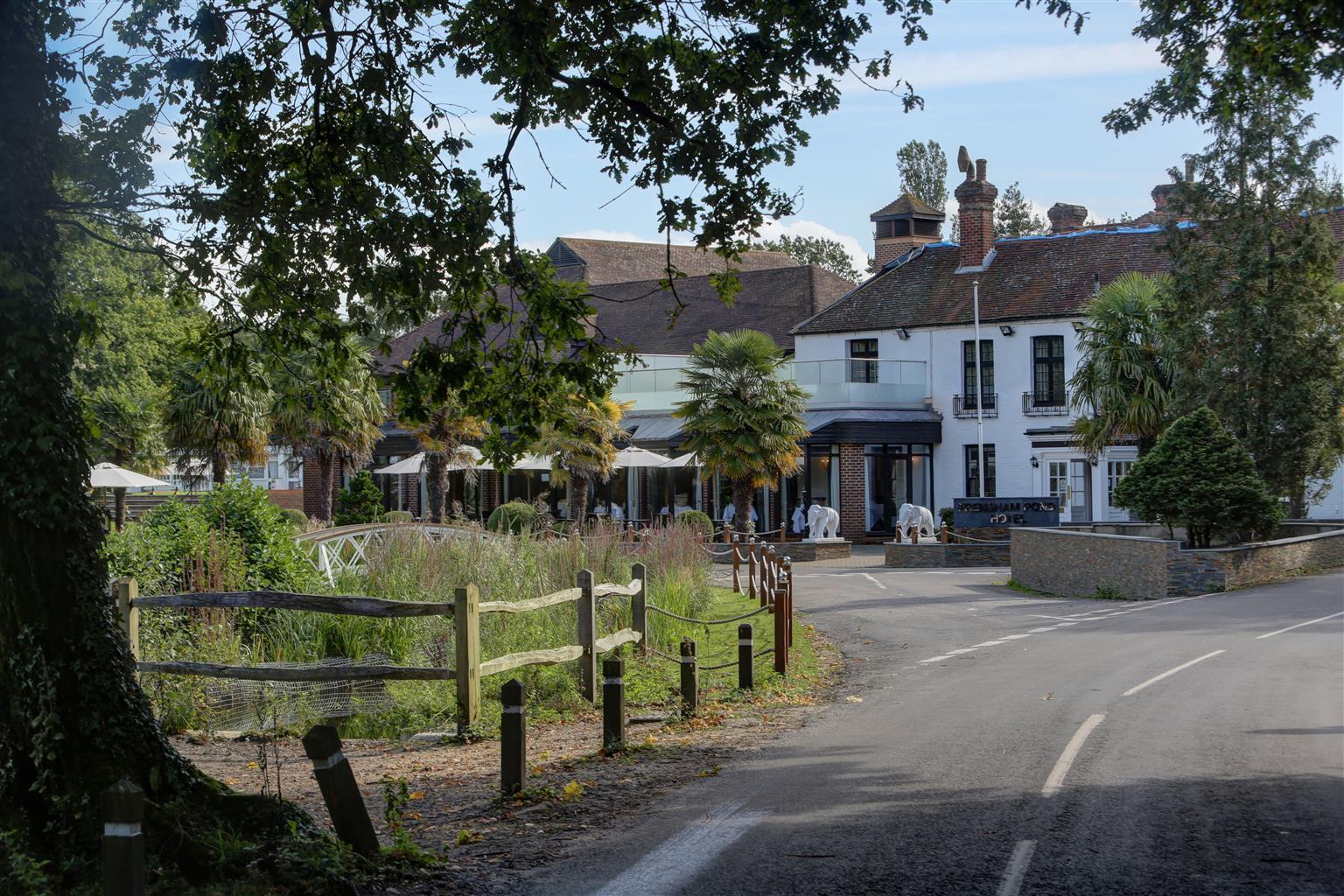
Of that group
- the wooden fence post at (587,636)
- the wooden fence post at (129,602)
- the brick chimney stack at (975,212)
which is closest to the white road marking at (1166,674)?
the wooden fence post at (587,636)

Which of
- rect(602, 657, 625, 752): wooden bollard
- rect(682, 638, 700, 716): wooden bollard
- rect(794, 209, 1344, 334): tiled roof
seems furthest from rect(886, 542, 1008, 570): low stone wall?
rect(602, 657, 625, 752): wooden bollard

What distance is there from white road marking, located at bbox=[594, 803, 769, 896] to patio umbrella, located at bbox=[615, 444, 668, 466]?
33.8 meters

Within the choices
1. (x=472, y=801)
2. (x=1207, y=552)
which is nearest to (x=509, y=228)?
(x=472, y=801)

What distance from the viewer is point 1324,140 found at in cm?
3244

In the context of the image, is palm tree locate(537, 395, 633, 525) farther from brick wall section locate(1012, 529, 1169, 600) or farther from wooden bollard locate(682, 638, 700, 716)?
wooden bollard locate(682, 638, 700, 716)

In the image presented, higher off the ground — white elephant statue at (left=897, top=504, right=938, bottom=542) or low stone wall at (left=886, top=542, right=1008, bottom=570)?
white elephant statue at (left=897, top=504, right=938, bottom=542)

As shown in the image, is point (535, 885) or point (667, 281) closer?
point (535, 885)

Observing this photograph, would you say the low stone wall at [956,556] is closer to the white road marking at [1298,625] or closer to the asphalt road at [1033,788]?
the white road marking at [1298,625]

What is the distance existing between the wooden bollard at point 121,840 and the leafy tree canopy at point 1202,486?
24021 millimetres

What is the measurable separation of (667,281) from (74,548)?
524cm

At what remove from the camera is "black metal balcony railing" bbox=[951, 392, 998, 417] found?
4556cm

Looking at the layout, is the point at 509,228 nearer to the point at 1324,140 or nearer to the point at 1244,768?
the point at 1244,768

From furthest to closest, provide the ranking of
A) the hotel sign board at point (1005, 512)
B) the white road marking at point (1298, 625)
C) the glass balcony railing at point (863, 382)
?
the glass balcony railing at point (863, 382) < the hotel sign board at point (1005, 512) < the white road marking at point (1298, 625)

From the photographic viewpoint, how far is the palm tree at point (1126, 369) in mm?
38781
